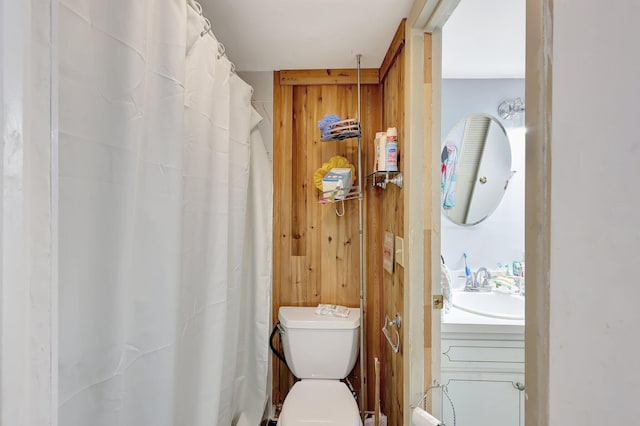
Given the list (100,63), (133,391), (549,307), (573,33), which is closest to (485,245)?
(549,307)

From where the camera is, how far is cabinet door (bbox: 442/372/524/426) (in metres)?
1.48

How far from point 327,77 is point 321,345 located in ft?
5.26

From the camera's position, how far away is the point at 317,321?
181 cm

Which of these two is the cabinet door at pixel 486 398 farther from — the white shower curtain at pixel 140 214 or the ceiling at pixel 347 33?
the ceiling at pixel 347 33

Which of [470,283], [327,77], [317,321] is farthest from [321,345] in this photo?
[327,77]

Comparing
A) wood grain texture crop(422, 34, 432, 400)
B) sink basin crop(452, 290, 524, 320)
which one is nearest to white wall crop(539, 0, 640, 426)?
wood grain texture crop(422, 34, 432, 400)

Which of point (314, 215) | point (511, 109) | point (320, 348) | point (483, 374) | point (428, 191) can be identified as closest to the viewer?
point (428, 191)

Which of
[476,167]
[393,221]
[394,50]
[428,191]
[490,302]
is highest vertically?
[394,50]

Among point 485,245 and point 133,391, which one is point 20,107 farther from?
point 485,245

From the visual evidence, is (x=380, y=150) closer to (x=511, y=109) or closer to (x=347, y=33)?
(x=347, y=33)

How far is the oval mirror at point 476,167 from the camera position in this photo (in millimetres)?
1963

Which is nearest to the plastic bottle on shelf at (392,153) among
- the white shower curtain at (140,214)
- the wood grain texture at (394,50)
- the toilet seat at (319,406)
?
the wood grain texture at (394,50)

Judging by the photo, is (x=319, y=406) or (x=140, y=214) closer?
(x=140, y=214)

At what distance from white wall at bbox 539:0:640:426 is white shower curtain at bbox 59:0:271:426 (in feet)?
2.56
